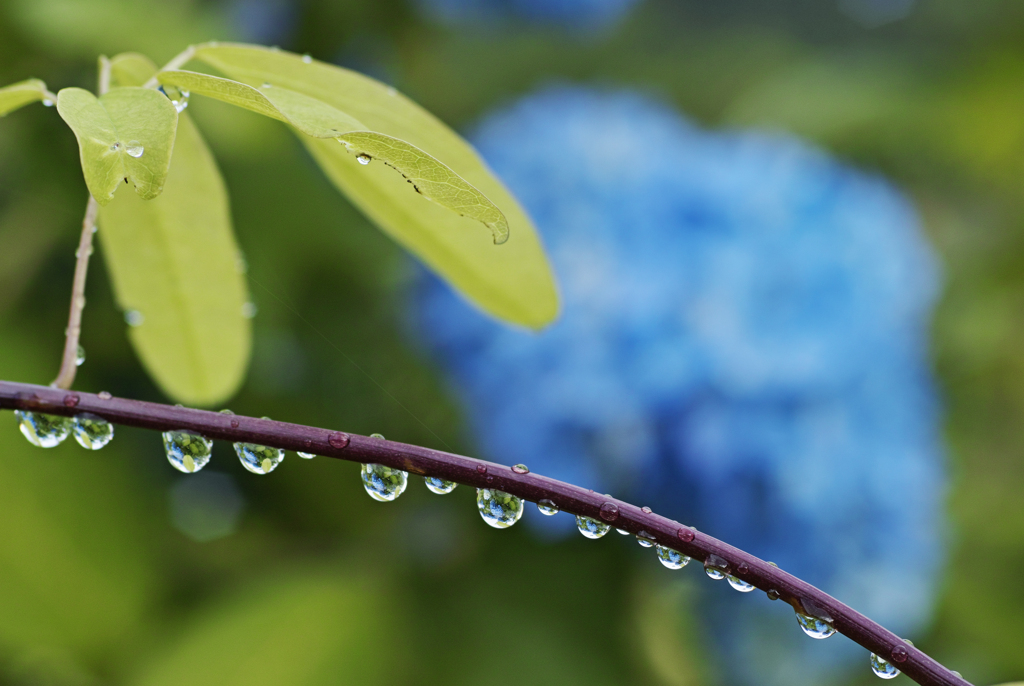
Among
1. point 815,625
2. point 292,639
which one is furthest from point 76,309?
point 292,639

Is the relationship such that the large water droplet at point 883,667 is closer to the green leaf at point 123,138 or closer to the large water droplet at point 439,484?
the large water droplet at point 439,484

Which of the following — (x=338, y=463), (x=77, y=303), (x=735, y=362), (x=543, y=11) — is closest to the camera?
(x=77, y=303)

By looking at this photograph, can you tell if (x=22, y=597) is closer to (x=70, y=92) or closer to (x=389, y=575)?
(x=389, y=575)

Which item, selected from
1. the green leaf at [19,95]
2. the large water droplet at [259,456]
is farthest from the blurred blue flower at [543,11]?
the large water droplet at [259,456]

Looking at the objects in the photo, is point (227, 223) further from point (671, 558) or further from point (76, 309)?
point (671, 558)

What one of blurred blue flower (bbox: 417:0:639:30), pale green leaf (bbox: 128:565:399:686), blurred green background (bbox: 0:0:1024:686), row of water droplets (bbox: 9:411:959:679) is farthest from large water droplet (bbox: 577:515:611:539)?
blurred blue flower (bbox: 417:0:639:30)

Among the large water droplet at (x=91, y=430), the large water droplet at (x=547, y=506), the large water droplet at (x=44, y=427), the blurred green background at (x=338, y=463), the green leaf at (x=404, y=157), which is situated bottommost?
the blurred green background at (x=338, y=463)

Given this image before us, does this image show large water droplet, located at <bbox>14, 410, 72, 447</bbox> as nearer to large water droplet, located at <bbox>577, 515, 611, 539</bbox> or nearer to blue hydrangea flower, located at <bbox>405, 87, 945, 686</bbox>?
large water droplet, located at <bbox>577, 515, 611, 539</bbox>
